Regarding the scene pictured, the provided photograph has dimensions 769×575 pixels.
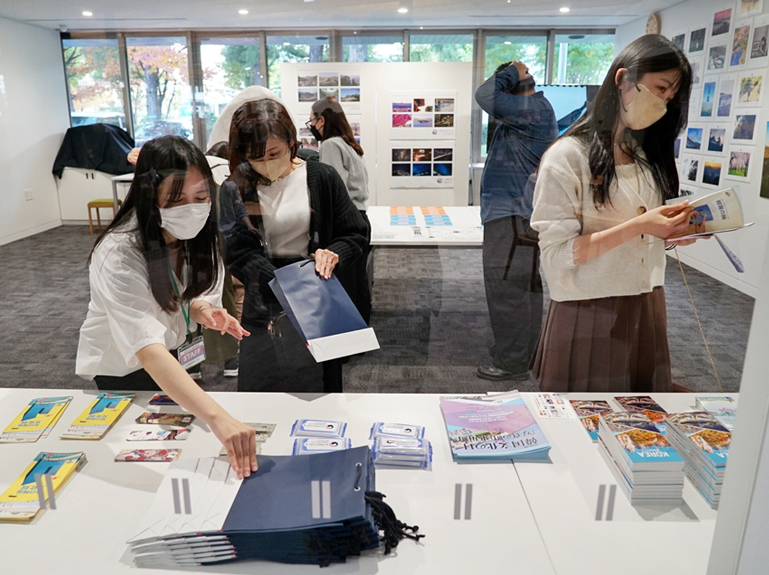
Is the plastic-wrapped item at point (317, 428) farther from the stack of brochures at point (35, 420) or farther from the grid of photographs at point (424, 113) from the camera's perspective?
the grid of photographs at point (424, 113)

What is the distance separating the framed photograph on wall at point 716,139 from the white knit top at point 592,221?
183 mm

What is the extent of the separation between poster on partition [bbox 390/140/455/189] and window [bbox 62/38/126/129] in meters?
1.13

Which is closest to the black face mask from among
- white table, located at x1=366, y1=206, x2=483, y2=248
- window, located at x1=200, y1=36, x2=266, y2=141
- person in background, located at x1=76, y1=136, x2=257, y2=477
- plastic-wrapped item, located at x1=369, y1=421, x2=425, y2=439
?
window, located at x1=200, y1=36, x2=266, y2=141

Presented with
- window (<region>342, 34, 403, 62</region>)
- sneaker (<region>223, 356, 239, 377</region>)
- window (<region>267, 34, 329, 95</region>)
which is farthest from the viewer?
window (<region>342, 34, 403, 62</region>)

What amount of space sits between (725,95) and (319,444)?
1569mm

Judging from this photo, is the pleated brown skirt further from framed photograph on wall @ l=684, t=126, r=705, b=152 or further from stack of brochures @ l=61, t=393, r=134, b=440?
stack of brochures @ l=61, t=393, r=134, b=440

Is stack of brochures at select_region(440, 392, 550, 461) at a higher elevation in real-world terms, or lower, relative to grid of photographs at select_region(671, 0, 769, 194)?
lower

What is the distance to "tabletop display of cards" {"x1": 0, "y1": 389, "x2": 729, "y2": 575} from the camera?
1.03m

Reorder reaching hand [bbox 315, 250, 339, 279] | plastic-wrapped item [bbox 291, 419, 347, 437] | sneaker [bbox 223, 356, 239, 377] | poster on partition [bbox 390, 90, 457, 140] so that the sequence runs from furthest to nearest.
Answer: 1. poster on partition [bbox 390, 90, 457, 140]
2. sneaker [bbox 223, 356, 239, 377]
3. reaching hand [bbox 315, 250, 339, 279]
4. plastic-wrapped item [bbox 291, 419, 347, 437]

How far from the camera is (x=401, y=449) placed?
1.31 metres

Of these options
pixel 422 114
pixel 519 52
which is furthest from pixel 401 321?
pixel 519 52

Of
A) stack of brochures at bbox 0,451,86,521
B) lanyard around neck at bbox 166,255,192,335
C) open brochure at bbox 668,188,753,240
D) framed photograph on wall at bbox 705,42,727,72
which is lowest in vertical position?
stack of brochures at bbox 0,451,86,521

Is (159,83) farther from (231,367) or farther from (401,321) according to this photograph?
(401,321)

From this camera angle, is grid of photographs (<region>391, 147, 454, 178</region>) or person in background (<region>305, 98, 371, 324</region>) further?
grid of photographs (<region>391, 147, 454, 178</region>)
